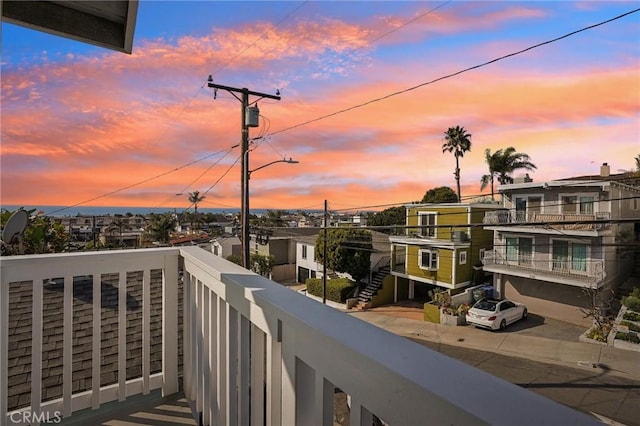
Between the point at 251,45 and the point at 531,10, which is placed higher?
the point at 251,45

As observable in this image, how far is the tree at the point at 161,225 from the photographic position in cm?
1822

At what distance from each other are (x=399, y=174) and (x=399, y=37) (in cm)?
1088

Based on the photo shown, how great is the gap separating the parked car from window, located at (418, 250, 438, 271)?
98.7 inches

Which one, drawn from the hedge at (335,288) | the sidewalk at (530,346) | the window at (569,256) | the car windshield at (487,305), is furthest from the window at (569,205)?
the hedge at (335,288)

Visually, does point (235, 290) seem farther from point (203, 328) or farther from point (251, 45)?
point (251, 45)

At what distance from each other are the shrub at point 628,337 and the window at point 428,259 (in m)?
5.67

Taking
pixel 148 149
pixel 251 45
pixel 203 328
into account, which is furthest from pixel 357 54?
pixel 203 328

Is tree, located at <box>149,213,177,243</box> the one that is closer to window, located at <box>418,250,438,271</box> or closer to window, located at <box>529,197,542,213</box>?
window, located at <box>418,250,438,271</box>

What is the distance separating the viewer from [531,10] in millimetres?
5277

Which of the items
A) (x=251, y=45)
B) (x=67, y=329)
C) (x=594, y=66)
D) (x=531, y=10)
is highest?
(x=251, y=45)

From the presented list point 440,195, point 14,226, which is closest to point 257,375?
point 14,226

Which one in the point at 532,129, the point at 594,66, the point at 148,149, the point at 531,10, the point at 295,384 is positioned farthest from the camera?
the point at 532,129

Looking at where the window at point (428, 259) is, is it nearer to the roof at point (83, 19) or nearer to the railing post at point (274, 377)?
the roof at point (83, 19)

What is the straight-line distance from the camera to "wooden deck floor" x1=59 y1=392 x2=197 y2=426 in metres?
1.43
